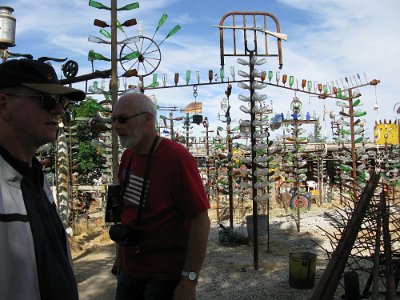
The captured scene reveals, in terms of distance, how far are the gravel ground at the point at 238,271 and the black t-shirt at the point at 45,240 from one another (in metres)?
4.21

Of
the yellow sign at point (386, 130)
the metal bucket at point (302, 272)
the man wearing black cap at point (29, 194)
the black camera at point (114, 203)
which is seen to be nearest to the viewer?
the man wearing black cap at point (29, 194)

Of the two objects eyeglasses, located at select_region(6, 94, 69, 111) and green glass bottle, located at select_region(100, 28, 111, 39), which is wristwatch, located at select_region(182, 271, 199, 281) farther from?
green glass bottle, located at select_region(100, 28, 111, 39)

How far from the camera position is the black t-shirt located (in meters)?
1.23

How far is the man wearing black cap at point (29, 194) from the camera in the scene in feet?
3.72

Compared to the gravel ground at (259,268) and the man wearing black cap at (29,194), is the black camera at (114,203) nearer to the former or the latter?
the man wearing black cap at (29,194)

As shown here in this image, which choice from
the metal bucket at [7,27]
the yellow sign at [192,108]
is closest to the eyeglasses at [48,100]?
the metal bucket at [7,27]

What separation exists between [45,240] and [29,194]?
162mm

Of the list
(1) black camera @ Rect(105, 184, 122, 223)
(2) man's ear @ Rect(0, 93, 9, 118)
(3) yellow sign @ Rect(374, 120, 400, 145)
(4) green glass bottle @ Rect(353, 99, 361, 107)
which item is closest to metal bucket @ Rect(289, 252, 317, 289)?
(1) black camera @ Rect(105, 184, 122, 223)

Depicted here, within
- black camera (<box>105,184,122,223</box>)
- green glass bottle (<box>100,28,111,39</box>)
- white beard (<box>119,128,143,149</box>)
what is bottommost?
black camera (<box>105,184,122,223</box>)

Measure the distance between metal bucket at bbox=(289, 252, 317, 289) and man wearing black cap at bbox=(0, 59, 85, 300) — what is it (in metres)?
4.49

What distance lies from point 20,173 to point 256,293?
4.76 metres

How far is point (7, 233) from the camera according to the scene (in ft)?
3.68

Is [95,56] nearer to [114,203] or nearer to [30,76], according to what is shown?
[114,203]

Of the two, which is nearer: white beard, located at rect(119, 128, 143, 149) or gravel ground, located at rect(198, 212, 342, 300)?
white beard, located at rect(119, 128, 143, 149)
